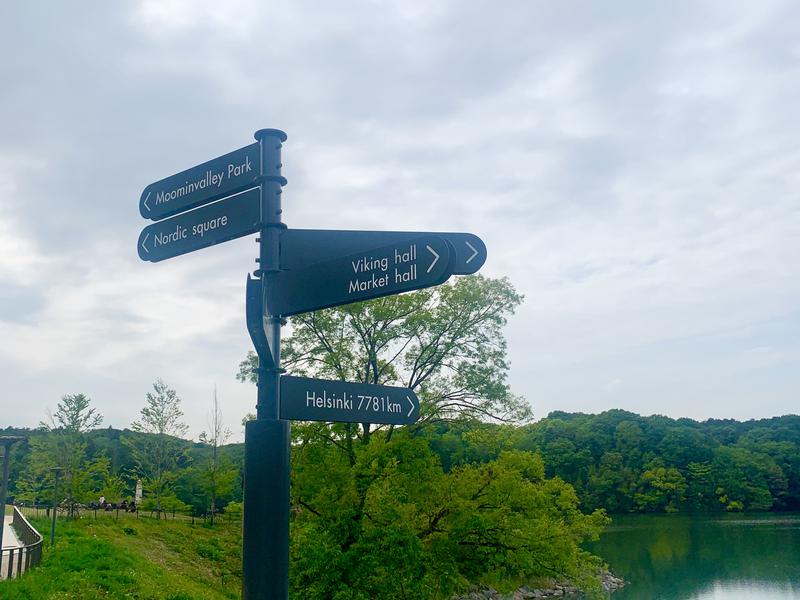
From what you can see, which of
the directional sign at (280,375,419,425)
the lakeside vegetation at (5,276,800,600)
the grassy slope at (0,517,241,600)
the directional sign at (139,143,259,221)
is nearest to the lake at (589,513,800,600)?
the lakeside vegetation at (5,276,800,600)

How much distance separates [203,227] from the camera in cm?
496

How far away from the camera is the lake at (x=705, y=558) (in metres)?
36.3

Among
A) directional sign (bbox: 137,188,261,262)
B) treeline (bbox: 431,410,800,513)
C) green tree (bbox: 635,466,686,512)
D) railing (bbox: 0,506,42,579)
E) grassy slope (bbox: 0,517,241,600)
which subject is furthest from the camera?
treeline (bbox: 431,410,800,513)

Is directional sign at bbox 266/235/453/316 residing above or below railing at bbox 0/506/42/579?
above

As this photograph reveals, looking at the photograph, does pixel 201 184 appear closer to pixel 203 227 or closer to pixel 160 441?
pixel 203 227

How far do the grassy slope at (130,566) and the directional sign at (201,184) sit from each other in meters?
9.43

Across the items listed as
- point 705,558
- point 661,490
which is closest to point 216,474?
point 705,558

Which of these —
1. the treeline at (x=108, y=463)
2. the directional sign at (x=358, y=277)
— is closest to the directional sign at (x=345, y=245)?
the directional sign at (x=358, y=277)

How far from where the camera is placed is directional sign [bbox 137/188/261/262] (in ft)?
15.4

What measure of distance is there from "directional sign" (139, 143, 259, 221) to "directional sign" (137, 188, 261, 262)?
0.07 meters

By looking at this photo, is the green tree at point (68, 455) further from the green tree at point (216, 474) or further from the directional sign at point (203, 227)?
the directional sign at point (203, 227)

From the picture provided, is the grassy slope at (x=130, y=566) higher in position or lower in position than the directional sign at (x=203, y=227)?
lower

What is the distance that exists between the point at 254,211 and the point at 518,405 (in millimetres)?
18461

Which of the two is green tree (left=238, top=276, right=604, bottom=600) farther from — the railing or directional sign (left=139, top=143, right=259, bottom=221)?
directional sign (left=139, top=143, right=259, bottom=221)
